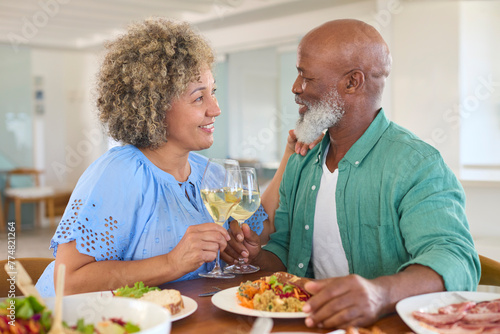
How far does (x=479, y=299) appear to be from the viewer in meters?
1.19

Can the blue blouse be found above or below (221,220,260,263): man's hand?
above

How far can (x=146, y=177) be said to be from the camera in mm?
1803

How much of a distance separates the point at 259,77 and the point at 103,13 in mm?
2572

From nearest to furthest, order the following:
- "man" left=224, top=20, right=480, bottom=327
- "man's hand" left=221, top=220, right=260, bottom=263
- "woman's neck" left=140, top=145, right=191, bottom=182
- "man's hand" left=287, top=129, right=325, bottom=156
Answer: "man" left=224, top=20, right=480, bottom=327
"man's hand" left=221, top=220, right=260, bottom=263
"woman's neck" left=140, top=145, right=191, bottom=182
"man's hand" left=287, top=129, right=325, bottom=156

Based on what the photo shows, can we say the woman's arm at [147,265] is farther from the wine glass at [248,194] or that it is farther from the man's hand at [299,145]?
the man's hand at [299,145]

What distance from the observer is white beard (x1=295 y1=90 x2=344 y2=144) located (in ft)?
6.25

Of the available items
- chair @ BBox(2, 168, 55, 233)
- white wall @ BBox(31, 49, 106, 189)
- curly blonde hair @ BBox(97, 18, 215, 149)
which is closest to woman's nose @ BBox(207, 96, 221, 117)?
curly blonde hair @ BBox(97, 18, 215, 149)

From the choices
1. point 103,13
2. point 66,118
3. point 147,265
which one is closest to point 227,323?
point 147,265

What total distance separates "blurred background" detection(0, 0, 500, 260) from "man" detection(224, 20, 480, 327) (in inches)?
33.1

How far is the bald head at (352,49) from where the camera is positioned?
6.11 feet

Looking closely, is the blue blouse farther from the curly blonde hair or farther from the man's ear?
the man's ear

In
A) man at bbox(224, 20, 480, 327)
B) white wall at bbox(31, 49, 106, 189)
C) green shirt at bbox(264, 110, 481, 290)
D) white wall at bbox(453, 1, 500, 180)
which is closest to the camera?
green shirt at bbox(264, 110, 481, 290)

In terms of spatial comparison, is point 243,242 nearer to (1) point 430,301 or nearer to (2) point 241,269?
(2) point 241,269

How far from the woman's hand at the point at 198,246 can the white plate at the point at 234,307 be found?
161 mm
